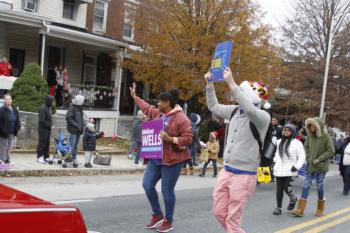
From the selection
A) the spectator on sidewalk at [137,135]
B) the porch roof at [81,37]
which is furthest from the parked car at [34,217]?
the porch roof at [81,37]

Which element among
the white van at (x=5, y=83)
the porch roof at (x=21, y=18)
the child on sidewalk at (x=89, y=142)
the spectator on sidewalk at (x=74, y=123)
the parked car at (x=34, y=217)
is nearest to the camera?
the parked car at (x=34, y=217)

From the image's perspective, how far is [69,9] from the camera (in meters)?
24.6

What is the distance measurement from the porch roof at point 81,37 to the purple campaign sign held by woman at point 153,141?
13808 millimetres

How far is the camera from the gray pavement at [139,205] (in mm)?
7781

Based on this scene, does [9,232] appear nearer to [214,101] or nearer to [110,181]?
[214,101]

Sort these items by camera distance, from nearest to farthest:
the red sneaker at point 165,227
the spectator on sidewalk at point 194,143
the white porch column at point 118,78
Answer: the red sneaker at point 165,227 < the spectator on sidewalk at point 194,143 < the white porch column at point 118,78

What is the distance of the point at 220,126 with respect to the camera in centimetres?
2066

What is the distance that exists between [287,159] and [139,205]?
111 inches

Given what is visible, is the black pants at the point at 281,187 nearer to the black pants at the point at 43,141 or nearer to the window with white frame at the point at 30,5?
the black pants at the point at 43,141

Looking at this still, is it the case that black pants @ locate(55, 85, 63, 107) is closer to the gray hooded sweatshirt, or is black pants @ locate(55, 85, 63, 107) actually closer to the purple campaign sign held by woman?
the purple campaign sign held by woman

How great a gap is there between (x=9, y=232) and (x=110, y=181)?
401 inches

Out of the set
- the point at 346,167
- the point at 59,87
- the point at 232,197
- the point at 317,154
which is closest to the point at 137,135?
the point at 346,167

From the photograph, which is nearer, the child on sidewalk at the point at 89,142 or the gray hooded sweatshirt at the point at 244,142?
the gray hooded sweatshirt at the point at 244,142

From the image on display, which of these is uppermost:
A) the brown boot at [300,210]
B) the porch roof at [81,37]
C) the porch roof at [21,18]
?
the porch roof at [21,18]
